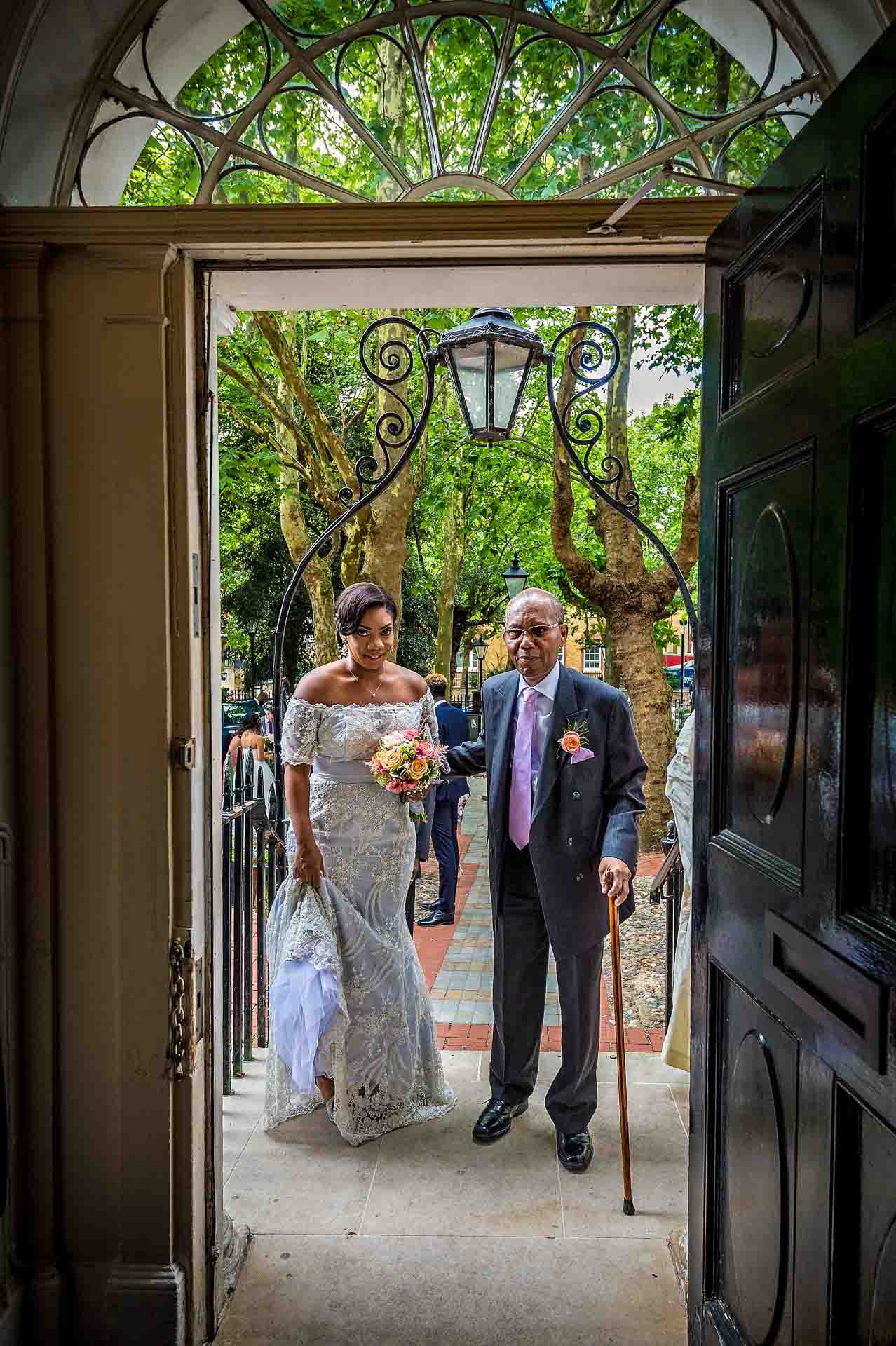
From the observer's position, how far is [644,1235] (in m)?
3.19

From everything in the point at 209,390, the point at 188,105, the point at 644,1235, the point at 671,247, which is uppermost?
the point at 188,105

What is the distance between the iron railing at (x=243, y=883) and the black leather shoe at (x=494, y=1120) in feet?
3.89

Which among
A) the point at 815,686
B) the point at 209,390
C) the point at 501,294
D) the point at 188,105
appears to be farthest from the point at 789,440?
the point at 188,105

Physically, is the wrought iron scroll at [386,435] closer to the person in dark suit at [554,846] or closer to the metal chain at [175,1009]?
the person in dark suit at [554,846]

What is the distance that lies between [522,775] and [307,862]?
3.18ft

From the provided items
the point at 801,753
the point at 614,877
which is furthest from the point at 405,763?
the point at 801,753

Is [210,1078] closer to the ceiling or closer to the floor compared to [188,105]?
closer to the floor

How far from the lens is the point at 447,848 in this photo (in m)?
8.02

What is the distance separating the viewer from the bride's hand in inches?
152

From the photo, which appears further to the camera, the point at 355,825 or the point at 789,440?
the point at 355,825

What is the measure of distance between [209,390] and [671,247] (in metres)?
1.35

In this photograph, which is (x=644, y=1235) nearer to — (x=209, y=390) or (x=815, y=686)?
(x=815, y=686)

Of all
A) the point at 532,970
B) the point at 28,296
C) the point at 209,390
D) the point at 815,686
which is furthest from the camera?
the point at 532,970

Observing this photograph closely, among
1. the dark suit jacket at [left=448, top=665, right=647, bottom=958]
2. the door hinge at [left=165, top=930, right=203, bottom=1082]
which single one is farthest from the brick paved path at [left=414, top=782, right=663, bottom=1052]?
the door hinge at [left=165, top=930, right=203, bottom=1082]
